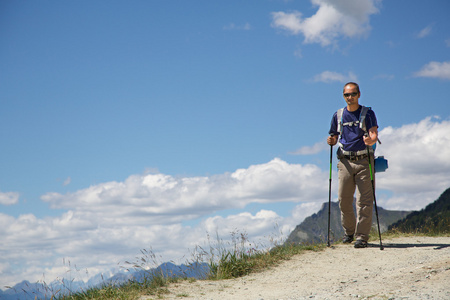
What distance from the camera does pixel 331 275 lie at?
26.5 feet

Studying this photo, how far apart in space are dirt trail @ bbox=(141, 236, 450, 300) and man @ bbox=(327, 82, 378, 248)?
694 mm

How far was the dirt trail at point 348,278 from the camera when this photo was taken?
6.45 metres

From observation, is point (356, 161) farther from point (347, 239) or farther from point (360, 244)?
point (347, 239)

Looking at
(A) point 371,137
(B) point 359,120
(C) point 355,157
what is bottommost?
(C) point 355,157

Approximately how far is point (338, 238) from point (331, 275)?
3516 millimetres

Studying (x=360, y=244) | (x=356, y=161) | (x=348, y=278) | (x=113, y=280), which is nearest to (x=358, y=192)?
(x=356, y=161)

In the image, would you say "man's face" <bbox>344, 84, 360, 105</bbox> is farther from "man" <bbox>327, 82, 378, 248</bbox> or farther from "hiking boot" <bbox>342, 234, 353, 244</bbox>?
"hiking boot" <bbox>342, 234, 353, 244</bbox>

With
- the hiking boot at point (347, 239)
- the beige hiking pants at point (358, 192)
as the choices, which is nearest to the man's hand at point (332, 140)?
the beige hiking pants at point (358, 192)

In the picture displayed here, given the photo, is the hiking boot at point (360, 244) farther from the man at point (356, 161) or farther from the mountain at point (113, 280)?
the mountain at point (113, 280)

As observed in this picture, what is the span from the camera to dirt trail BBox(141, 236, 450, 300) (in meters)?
6.45

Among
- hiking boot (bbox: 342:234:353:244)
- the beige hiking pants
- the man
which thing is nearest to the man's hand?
the man

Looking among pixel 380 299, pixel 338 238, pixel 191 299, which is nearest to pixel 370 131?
pixel 338 238

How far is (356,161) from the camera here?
1000cm

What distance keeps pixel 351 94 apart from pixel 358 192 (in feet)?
7.06
